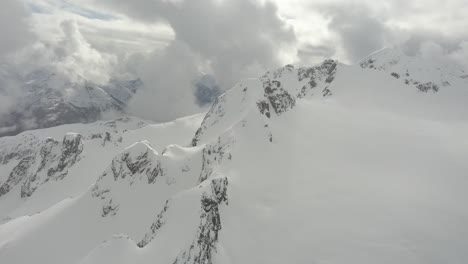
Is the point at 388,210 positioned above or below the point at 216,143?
below

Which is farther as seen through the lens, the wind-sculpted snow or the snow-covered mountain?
the wind-sculpted snow

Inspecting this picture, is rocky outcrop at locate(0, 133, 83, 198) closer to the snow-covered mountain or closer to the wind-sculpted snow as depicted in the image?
the snow-covered mountain

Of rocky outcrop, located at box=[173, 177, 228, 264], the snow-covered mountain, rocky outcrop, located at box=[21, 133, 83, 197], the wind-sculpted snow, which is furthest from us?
rocky outcrop, located at box=[21, 133, 83, 197]

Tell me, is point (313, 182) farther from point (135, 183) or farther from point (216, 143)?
point (135, 183)

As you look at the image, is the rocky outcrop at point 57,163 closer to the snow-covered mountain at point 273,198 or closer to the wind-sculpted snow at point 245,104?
the snow-covered mountain at point 273,198

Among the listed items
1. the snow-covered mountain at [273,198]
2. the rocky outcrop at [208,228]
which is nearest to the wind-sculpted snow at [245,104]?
the snow-covered mountain at [273,198]

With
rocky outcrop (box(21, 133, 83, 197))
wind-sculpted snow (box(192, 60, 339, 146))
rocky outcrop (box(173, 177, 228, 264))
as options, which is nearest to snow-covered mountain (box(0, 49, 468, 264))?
rocky outcrop (box(173, 177, 228, 264))

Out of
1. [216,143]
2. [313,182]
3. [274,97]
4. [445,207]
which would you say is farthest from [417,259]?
[274,97]

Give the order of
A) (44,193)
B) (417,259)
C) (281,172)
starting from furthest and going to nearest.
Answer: (44,193) → (281,172) → (417,259)

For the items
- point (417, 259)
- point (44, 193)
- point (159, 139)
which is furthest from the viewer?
point (159, 139)
